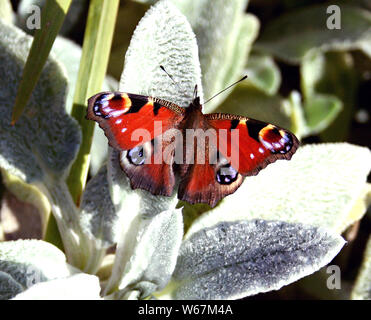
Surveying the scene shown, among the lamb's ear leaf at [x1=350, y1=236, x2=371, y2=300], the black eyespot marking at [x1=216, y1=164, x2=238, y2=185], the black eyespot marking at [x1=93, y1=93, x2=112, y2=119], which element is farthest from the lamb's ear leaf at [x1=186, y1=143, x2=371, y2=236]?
the black eyespot marking at [x1=93, y1=93, x2=112, y2=119]

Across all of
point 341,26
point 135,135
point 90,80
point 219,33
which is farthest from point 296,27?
point 135,135

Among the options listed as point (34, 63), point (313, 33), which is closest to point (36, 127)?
point (34, 63)

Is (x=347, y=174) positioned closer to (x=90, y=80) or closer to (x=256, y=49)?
(x=90, y=80)

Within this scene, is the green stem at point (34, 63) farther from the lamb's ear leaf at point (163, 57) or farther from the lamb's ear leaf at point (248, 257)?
the lamb's ear leaf at point (248, 257)

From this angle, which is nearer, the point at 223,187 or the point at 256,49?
the point at 223,187

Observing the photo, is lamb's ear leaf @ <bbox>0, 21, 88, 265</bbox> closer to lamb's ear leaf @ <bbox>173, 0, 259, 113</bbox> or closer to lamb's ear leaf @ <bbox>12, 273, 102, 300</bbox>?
lamb's ear leaf @ <bbox>12, 273, 102, 300</bbox>
